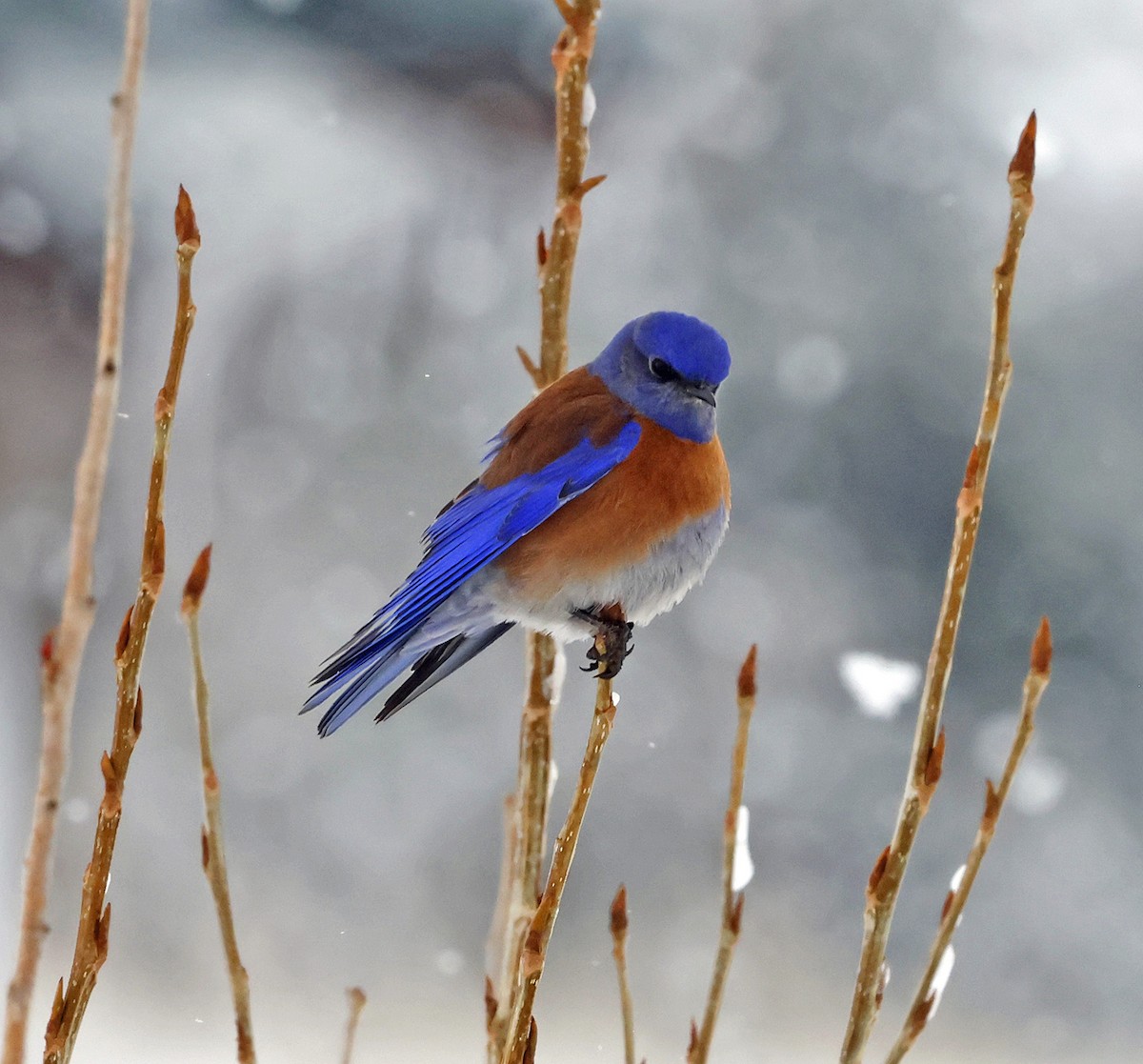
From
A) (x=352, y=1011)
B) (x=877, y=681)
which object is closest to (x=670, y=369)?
(x=352, y=1011)

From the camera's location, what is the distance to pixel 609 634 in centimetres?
81

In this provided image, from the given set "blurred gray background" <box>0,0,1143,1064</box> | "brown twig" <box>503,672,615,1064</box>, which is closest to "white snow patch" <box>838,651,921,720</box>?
"blurred gray background" <box>0,0,1143,1064</box>

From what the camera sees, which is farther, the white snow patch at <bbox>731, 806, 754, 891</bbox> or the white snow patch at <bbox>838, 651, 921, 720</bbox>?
the white snow patch at <bbox>838, 651, 921, 720</bbox>

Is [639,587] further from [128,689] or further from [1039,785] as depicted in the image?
[1039,785]

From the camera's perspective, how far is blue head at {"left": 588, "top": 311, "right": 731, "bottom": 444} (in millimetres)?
744

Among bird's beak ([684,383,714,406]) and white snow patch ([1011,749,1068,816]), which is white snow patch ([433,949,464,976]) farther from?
bird's beak ([684,383,714,406])

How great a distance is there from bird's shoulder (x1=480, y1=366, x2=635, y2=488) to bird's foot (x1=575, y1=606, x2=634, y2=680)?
0.39 ft

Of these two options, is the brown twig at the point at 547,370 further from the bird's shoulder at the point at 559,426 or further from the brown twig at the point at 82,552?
the brown twig at the point at 82,552

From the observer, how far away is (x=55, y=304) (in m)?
2.64

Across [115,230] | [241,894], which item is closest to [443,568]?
[115,230]

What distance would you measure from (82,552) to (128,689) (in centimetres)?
31

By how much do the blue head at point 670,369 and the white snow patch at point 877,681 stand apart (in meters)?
1.61

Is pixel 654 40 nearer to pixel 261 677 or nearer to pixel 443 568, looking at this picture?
pixel 261 677

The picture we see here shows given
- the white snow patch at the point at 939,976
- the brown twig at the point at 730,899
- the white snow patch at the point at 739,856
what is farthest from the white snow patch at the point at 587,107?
the white snow patch at the point at 939,976
